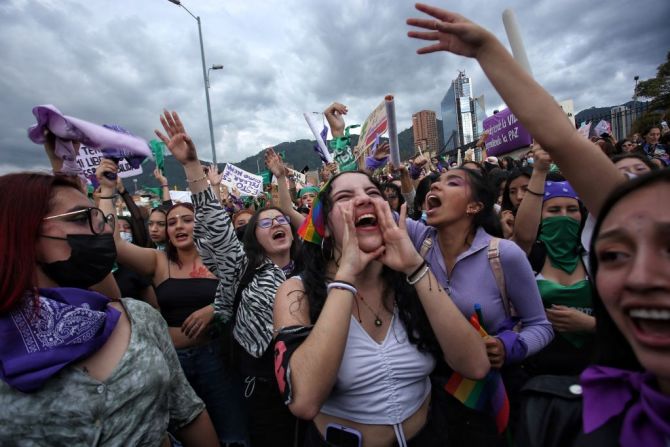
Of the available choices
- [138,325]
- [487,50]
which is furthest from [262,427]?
[487,50]

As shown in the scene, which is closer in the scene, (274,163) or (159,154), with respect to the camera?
(274,163)

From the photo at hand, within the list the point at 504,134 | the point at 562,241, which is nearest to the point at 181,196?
the point at 562,241

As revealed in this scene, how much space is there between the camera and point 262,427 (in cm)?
259

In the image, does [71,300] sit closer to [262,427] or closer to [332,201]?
[332,201]

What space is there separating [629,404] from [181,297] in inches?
118

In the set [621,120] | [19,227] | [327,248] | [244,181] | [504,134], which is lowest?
[327,248]

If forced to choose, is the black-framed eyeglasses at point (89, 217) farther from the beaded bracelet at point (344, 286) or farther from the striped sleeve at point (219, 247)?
the beaded bracelet at point (344, 286)

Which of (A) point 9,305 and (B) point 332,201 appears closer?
(A) point 9,305

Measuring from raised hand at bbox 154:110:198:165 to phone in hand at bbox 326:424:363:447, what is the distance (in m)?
1.87

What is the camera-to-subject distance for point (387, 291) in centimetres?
192

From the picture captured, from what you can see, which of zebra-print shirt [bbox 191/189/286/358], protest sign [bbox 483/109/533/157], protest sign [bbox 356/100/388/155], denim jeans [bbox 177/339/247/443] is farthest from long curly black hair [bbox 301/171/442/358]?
protest sign [bbox 483/109/533/157]

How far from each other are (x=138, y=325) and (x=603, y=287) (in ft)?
6.26

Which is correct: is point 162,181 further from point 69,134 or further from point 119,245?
point 69,134

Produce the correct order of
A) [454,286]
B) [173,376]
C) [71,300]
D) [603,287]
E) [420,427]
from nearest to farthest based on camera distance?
[603,287] < [71,300] < [420,427] < [173,376] < [454,286]
